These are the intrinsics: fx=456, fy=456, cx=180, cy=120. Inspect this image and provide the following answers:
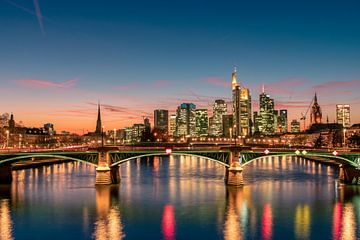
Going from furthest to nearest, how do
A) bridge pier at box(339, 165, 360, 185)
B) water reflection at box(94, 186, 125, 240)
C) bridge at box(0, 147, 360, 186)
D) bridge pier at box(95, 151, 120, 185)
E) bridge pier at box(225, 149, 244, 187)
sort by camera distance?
bridge pier at box(339, 165, 360, 185) → bridge pier at box(95, 151, 120, 185) → bridge at box(0, 147, 360, 186) → bridge pier at box(225, 149, 244, 187) → water reflection at box(94, 186, 125, 240)

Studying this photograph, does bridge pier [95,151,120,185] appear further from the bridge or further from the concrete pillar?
the concrete pillar

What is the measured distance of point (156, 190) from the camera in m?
87.8

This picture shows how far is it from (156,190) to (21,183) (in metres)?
32.0

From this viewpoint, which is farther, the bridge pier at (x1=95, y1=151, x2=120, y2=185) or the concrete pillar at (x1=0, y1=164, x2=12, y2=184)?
the concrete pillar at (x1=0, y1=164, x2=12, y2=184)

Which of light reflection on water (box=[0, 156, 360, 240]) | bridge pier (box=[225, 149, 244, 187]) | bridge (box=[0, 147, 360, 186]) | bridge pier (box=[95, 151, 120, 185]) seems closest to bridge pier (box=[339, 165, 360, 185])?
bridge (box=[0, 147, 360, 186])

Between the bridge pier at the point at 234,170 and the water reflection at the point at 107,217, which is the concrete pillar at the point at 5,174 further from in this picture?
the bridge pier at the point at 234,170

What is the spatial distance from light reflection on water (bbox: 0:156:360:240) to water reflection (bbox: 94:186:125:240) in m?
0.12

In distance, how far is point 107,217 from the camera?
6331cm

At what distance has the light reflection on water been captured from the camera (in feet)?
183

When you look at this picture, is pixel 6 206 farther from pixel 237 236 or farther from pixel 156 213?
pixel 237 236

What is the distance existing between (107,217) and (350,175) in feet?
183

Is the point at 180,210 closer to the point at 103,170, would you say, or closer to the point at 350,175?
the point at 103,170

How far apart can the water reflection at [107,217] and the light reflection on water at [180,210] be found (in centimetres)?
12

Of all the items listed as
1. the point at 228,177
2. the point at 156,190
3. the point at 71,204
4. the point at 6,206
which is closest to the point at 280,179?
the point at 228,177
